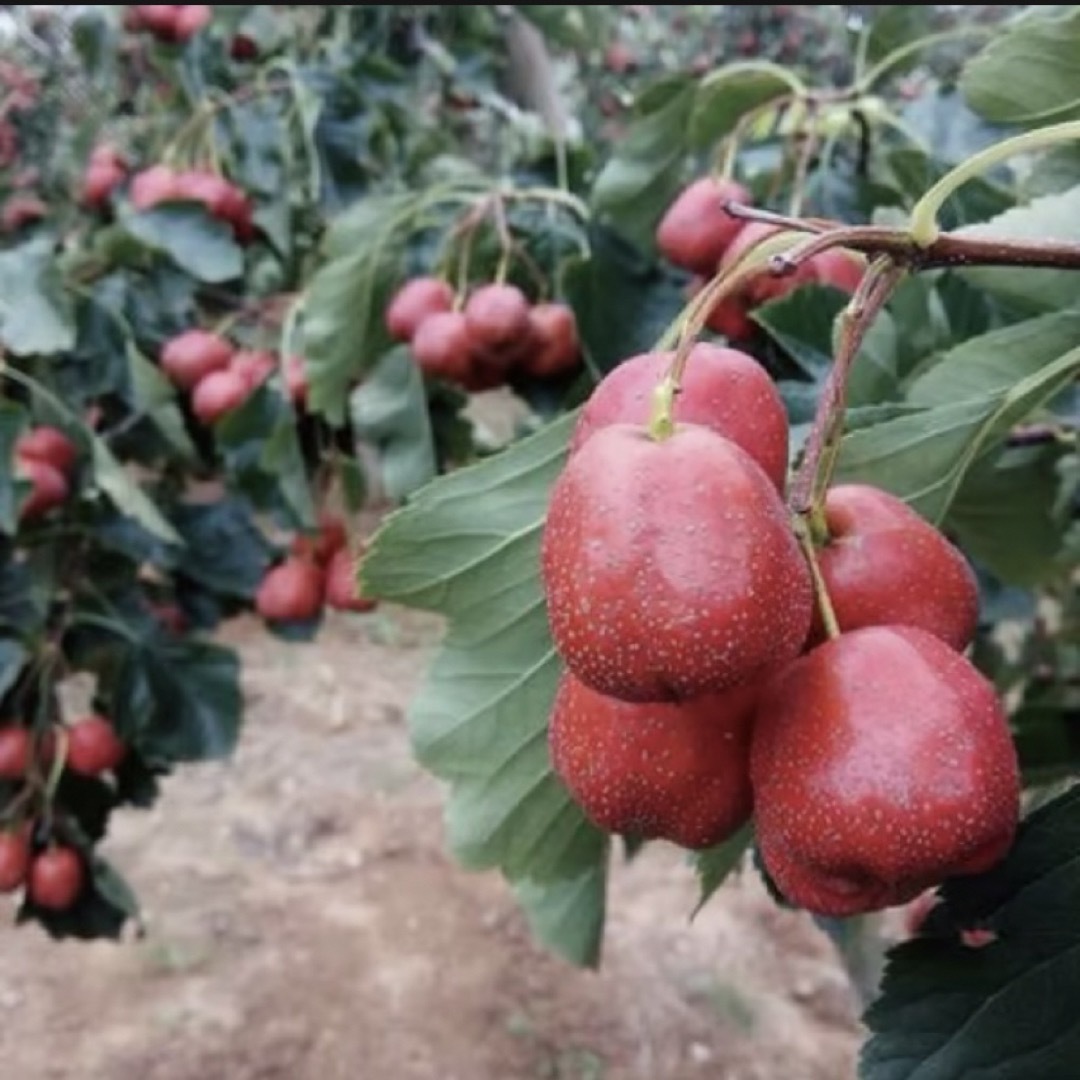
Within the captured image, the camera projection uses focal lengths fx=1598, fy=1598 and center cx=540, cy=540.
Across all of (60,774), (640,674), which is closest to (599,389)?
(640,674)

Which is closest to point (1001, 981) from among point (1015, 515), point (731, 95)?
point (1015, 515)

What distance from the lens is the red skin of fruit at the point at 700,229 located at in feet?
3.30

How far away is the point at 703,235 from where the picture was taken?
1.01 meters

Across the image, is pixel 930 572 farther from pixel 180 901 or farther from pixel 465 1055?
pixel 180 901

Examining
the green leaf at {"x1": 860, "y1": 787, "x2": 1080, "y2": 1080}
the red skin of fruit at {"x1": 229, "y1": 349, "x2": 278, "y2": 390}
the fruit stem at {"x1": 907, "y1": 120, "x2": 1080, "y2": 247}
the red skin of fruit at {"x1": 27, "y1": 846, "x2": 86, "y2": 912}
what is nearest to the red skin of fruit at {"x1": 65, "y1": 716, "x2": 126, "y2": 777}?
the red skin of fruit at {"x1": 27, "y1": 846, "x2": 86, "y2": 912}

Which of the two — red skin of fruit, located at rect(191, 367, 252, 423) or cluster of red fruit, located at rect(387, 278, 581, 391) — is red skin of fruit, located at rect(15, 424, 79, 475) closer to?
red skin of fruit, located at rect(191, 367, 252, 423)

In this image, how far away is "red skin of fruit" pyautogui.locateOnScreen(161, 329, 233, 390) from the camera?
1703 millimetres

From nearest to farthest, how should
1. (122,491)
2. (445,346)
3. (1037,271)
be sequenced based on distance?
(1037,271) → (445,346) → (122,491)

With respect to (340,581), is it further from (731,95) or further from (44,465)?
(731,95)

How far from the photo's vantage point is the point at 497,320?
1.25 m

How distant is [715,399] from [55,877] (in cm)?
154

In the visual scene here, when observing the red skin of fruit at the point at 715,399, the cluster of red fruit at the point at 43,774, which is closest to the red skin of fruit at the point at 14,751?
the cluster of red fruit at the point at 43,774

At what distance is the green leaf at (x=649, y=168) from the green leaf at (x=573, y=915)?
566 millimetres

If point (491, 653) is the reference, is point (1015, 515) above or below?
below
